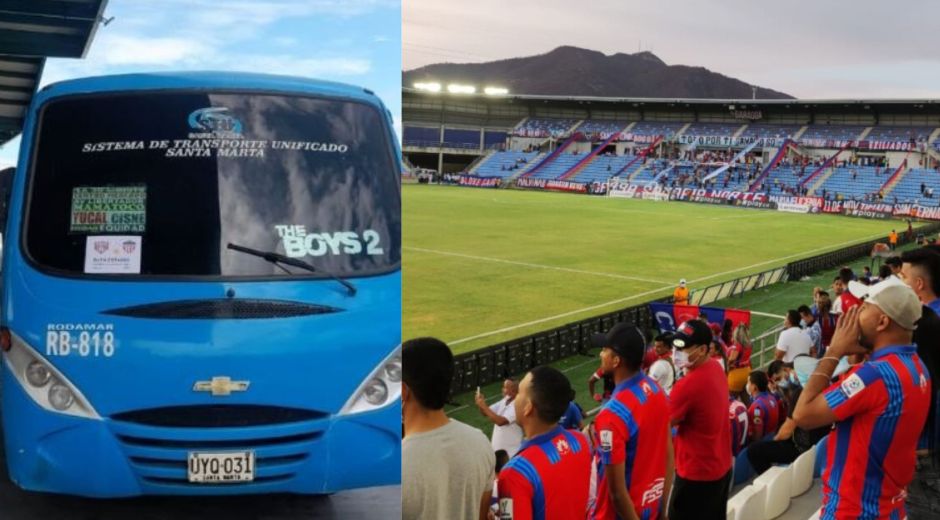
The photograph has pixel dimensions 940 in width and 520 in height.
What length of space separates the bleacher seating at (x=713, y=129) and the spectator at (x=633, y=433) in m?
69.4

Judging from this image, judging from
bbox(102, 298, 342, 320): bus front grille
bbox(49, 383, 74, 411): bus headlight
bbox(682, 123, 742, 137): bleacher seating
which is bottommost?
bbox(682, 123, 742, 137): bleacher seating

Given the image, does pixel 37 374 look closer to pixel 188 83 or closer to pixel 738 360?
pixel 188 83

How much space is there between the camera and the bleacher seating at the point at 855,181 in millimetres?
54031

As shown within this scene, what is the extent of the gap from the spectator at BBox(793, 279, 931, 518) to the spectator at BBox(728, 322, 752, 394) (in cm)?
504

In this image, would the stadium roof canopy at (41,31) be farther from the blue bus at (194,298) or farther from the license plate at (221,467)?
the license plate at (221,467)

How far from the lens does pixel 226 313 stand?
95.2 inches

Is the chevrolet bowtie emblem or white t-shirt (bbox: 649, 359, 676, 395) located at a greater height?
the chevrolet bowtie emblem

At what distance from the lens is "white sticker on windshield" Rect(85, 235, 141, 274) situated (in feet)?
8.17

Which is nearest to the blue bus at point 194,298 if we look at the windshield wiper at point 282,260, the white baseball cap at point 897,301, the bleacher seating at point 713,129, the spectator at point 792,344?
the windshield wiper at point 282,260

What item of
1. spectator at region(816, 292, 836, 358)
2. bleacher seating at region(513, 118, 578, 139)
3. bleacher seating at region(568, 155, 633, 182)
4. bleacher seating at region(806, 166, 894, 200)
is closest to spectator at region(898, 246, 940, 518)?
spectator at region(816, 292, 836, 358)

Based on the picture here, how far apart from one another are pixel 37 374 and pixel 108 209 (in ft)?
1.59

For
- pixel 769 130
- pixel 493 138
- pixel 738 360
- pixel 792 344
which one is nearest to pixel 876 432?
pixel 792 344

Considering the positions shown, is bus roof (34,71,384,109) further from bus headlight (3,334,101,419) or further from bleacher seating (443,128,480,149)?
bleacher seating (443,128,480,149)

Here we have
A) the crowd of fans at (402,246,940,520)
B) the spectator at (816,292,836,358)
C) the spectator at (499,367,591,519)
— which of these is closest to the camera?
the crowd of fans at (402,246,940,520)
